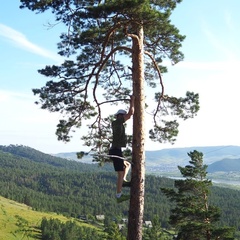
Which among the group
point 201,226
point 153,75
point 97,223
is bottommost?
point 97,223

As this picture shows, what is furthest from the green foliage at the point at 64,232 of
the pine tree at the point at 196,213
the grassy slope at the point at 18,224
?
the pine tree at the point at 196,213

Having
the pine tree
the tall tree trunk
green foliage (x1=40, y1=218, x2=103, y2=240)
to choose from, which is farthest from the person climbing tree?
green foliage (x1=40, y1=218, x2=103, y2=240)

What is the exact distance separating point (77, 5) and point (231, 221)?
131476 mm

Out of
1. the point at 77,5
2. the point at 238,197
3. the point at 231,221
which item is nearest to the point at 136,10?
the point at 77,5

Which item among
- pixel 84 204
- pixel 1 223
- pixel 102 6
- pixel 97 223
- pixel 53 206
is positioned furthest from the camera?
pixel 84 204

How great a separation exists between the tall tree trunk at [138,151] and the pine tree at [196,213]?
1202 cm

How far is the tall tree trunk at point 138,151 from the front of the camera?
8398mm

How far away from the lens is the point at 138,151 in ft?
29.0

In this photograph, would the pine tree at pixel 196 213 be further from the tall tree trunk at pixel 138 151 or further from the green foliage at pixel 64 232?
the green foliage at pixel 64 232

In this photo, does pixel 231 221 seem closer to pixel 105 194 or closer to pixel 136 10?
pixel 105 194

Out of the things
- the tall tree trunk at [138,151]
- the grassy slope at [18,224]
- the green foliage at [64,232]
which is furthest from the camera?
the grassy slope at [18,224]

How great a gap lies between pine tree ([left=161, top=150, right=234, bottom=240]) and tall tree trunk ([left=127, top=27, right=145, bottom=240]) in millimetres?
12020

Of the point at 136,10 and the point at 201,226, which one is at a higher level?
the point at 136,10

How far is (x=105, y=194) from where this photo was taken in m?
197
